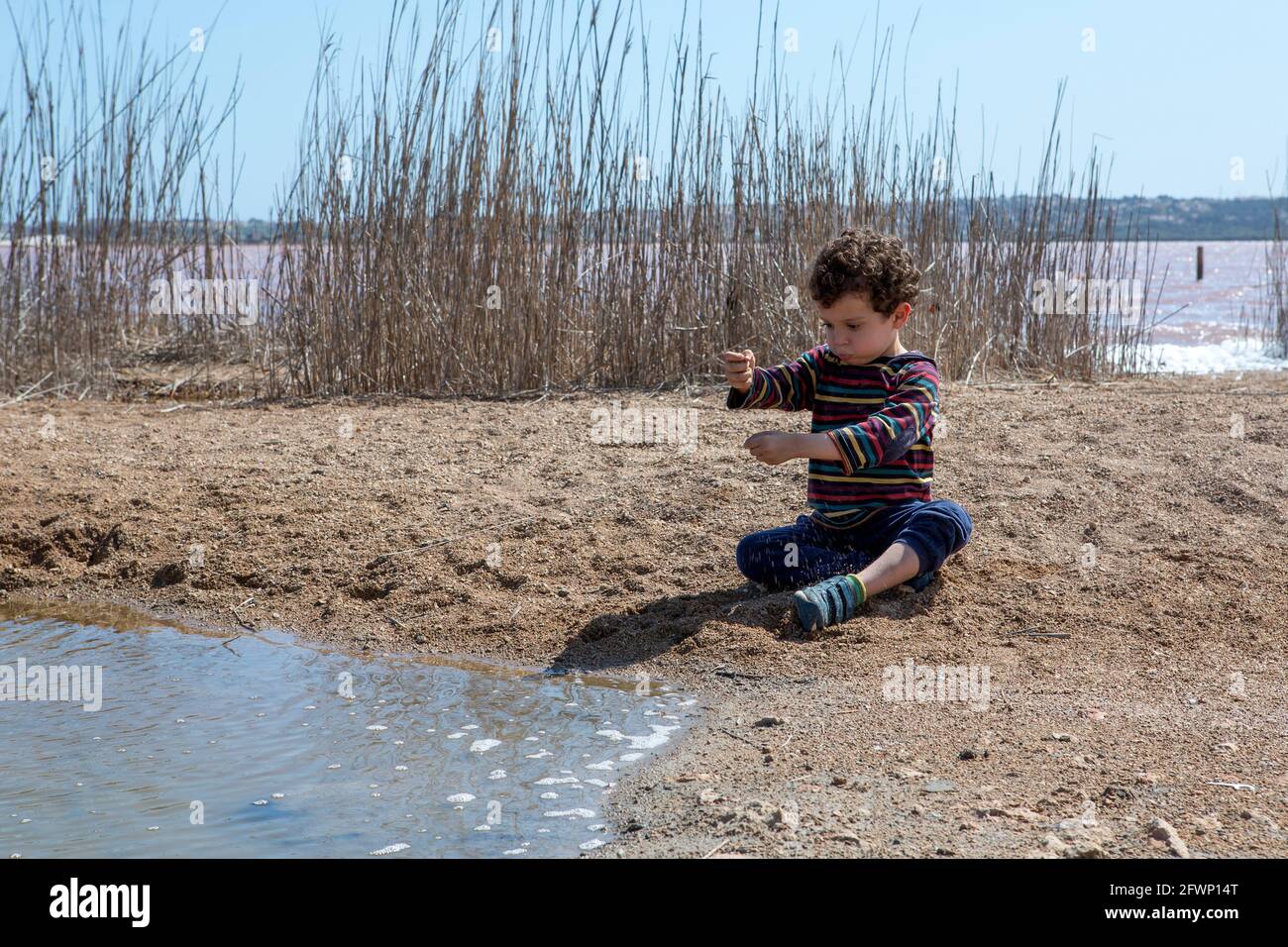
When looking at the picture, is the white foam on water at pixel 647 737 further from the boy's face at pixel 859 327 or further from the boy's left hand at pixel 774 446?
the boy's face at pixel 859 327

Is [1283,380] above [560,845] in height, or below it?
above

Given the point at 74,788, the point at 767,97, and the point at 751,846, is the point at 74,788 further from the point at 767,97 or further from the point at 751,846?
the point at 767,97

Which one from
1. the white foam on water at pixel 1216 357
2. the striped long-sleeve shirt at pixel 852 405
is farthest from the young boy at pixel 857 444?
the white foam on water at pixel 1216 357

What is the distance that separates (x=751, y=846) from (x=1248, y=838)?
67cm

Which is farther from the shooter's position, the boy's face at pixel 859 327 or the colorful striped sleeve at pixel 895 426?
the boy's face at pixel 859 327

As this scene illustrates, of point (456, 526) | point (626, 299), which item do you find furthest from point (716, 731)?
point (626, 299)

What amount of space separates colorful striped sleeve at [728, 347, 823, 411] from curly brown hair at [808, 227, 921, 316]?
158 millimetres

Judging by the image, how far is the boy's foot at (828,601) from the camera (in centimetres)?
257

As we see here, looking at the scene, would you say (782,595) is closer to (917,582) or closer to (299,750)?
(917,582)

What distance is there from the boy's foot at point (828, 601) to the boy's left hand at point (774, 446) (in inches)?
12.7

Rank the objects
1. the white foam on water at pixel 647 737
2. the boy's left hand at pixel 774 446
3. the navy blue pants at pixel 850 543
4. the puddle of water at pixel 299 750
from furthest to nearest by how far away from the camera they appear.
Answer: the navy blue pants at pixel 850 543 → the boy's left hand at pixel 774 446 → the white foam on water at pixel 647 737 → the puddle of water at pixel 299 750

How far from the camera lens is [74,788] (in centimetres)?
198

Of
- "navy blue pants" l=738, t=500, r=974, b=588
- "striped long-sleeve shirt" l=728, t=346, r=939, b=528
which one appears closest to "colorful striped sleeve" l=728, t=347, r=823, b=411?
"striped long-sleeve shirt" l=728, t=346, r=939, b=528

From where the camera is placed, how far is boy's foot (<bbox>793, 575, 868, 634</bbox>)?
8.42 feet
